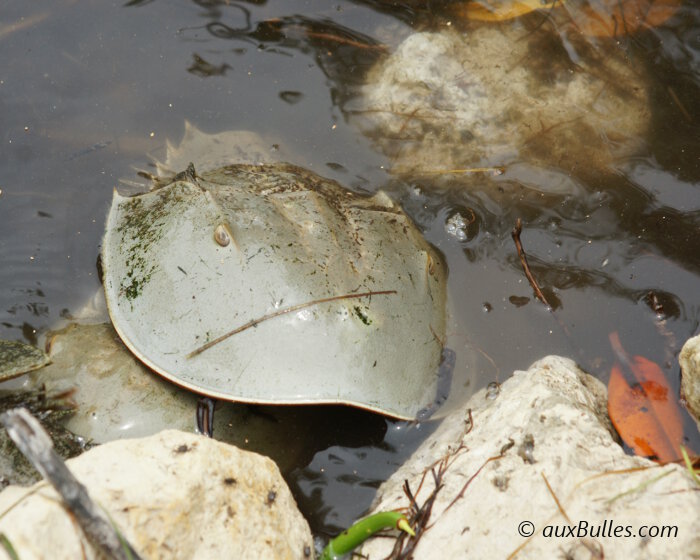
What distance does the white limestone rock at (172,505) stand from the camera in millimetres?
1635

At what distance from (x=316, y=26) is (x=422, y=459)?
2.54m

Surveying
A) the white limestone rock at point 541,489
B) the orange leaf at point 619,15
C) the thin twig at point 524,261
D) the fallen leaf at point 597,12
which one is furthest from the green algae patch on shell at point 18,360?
the orange leaf at point 619,15

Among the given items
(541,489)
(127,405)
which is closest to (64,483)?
(127,405)

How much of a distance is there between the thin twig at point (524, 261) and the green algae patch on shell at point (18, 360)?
2.11 m

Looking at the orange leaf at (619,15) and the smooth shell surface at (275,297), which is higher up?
the orange leaf at (619,15)

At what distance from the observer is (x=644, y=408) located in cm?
279

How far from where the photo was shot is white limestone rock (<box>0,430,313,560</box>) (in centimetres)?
163

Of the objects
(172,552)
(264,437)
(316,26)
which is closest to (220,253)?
(264,437)

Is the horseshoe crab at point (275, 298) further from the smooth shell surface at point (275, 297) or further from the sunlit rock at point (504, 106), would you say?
the sunlit rock at point (504, 106)

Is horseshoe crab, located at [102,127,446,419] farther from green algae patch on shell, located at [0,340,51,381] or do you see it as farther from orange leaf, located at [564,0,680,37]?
orange leaf, located at [564,0,680,37]

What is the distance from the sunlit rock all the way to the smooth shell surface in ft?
3.19

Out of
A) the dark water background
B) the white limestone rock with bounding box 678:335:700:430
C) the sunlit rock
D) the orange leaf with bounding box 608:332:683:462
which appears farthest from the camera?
the sunlit rock

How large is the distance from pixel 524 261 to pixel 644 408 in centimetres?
85

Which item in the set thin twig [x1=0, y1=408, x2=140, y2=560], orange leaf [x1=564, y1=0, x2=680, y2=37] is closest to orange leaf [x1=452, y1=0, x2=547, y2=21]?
orange leaf [x1=564, y1=0, x2=680, y2=37]
